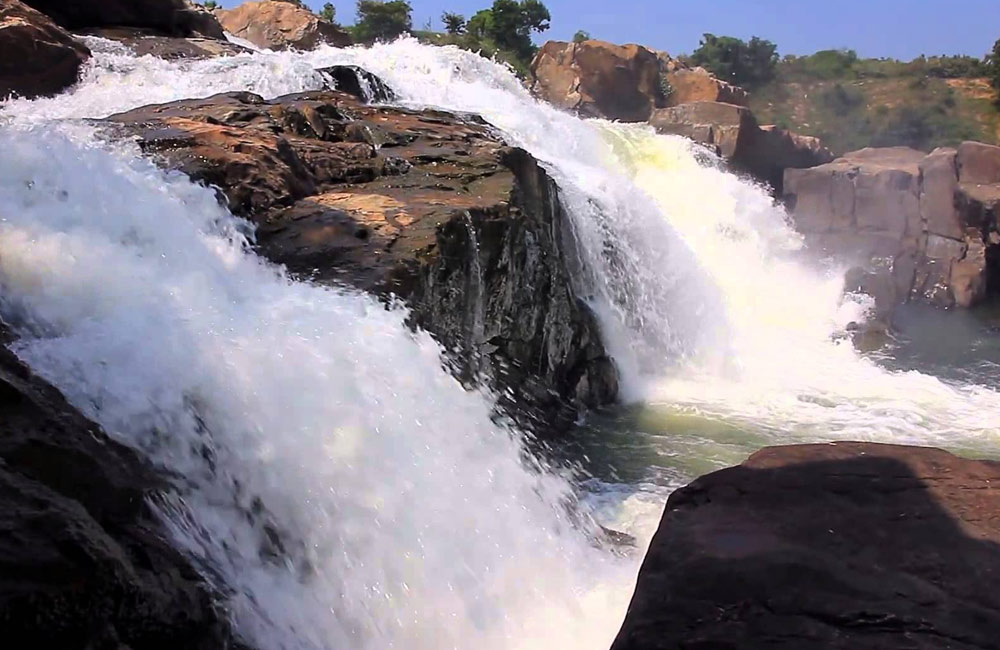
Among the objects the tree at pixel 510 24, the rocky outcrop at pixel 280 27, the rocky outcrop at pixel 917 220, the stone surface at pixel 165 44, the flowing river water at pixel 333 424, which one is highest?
the tree at pixel 510 24

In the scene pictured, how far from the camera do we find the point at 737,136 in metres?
17.5

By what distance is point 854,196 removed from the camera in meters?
14.5

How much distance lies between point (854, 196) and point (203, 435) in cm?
1339

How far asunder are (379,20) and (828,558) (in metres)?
33.8

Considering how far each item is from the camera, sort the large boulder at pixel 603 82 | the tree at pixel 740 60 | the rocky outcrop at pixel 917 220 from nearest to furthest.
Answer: the rocky outcrop at pixel 917 220
the large boulder at pixel 603 82
the tree at pixel 740 60

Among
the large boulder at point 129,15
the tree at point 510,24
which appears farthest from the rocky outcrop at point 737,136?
the tree at point 510,24

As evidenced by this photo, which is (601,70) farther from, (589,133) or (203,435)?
(203,435)

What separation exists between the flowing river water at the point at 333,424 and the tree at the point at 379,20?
26.6 m

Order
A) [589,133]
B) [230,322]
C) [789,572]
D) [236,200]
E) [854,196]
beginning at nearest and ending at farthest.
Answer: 1. [789,572]
2. [230,322]
3. [236,200]
4. [589,133]
5. [854,196]

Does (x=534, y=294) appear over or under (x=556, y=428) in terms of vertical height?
over

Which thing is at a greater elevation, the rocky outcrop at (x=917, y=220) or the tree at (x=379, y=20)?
the tree at (x=379, y=20)

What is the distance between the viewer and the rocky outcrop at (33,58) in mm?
8625

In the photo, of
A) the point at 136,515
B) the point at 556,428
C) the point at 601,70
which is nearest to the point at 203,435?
the point at 136,515

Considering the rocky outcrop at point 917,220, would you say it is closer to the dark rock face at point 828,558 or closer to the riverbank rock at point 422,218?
the riverbank rock at point 422,218
